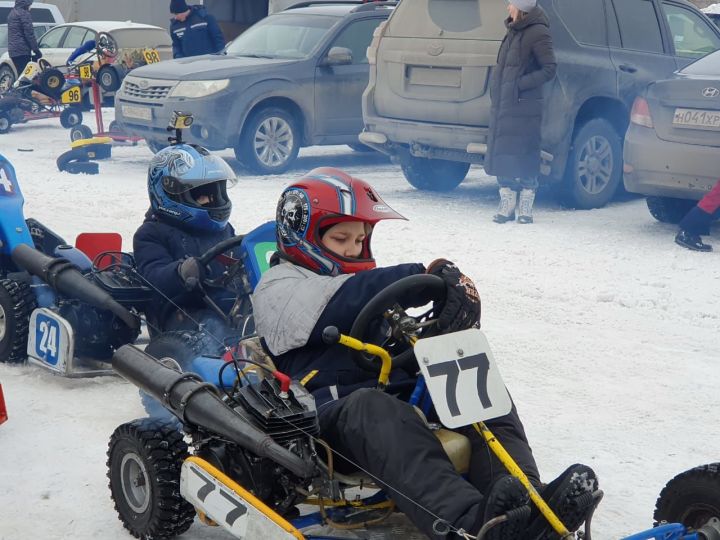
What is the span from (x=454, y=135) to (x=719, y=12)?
25.0 feet

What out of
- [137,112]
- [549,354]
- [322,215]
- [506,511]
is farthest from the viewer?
[137,112]

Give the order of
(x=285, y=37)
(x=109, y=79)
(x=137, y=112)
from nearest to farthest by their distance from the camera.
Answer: (x=137, y=112), (x=285, y=37), (x=109, y=79)

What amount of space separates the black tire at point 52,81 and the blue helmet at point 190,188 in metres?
11.3

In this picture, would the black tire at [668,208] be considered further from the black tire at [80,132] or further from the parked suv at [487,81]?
the black tire at [80,132]

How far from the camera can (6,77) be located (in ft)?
64.4

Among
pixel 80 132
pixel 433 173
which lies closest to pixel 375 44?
Result: pixel 433 173

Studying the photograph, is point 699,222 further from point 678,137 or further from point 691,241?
point 678,137

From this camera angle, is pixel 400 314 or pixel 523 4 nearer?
pixel 400 314

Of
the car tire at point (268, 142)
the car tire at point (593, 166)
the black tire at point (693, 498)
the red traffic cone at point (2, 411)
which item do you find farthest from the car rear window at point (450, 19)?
the black tire at point (693, 498)

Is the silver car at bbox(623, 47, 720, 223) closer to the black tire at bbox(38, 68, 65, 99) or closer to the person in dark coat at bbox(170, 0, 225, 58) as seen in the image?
the person in dark coat at bbox(170, 0, 225, 58)

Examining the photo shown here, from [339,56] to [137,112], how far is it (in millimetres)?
2459

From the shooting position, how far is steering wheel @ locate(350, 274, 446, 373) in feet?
12.6

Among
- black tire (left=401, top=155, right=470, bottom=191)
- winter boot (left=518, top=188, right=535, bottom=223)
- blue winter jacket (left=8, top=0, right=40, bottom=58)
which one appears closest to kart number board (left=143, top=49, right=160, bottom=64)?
blue winter jacket (left=8, top=0, right=40, bottom=58)

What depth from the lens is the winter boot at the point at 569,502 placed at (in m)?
3.38
